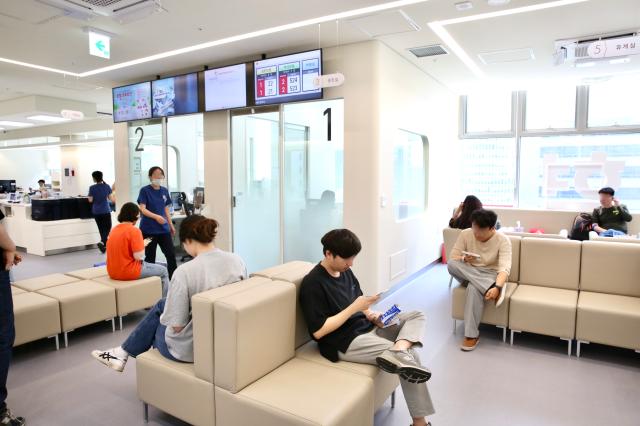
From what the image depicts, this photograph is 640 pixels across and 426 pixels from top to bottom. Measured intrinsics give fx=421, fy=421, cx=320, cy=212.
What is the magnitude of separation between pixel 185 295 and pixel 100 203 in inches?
234

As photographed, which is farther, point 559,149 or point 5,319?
point 559,149

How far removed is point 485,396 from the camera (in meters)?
2.88

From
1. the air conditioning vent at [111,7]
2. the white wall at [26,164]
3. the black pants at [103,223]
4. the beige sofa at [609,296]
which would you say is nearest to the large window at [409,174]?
the beige sofa at [609,296]

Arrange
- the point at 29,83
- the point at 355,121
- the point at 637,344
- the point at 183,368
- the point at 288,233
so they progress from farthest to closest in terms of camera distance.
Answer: the point at 29,83, the point at 288,233, the point at 355,121, the point at 637,344, the point at 183,368

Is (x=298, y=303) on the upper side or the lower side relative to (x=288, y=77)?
lower

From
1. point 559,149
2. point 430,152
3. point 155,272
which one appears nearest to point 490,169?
point 559,149

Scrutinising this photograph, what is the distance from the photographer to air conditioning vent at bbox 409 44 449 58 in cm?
493

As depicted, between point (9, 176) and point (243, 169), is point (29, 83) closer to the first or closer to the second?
point (243, 169)

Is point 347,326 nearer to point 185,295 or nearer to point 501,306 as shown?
point 185,295

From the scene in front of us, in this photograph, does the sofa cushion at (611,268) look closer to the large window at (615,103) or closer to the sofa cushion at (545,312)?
the sofa cushion at (545,312)

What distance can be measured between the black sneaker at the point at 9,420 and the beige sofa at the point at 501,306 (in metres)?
3.41

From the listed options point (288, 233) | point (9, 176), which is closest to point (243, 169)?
point (288, 233)

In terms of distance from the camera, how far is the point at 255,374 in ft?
7.13

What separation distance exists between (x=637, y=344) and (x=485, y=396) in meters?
1.40
